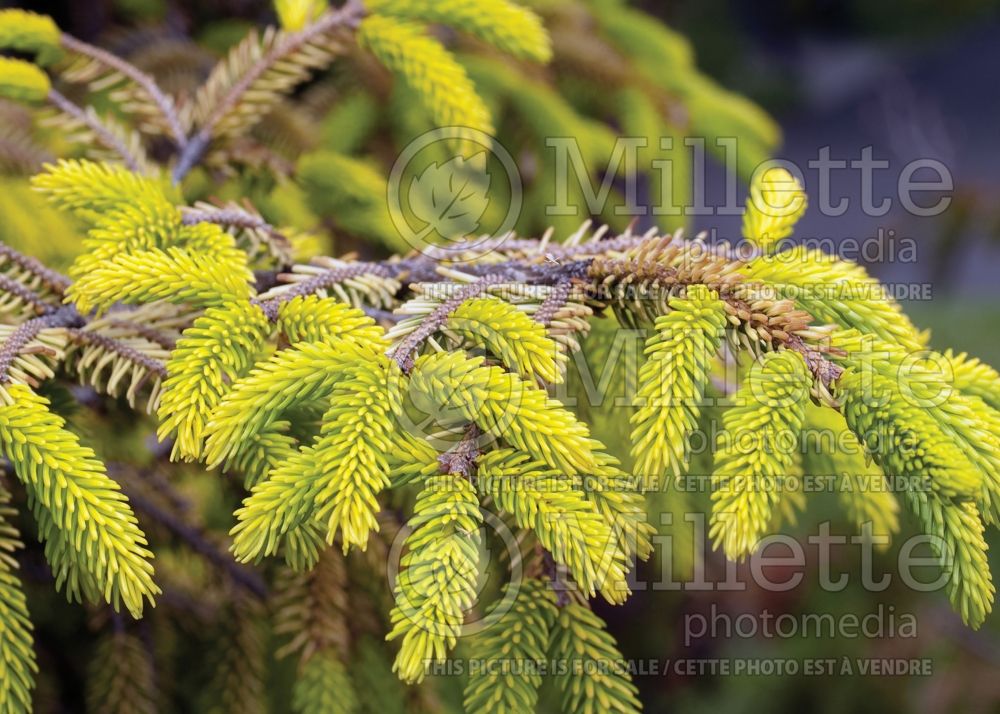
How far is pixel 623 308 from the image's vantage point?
2.93ft

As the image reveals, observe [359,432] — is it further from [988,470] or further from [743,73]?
[743,73]

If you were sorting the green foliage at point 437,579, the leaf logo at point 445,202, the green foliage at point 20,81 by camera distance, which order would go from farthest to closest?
1. the leaf logo at point 445,202
2. the green foliage at point 20,81
3. the green foliage at point 437,579

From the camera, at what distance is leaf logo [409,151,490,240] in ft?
5.21

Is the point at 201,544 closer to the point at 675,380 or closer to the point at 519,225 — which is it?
the point at 675,380

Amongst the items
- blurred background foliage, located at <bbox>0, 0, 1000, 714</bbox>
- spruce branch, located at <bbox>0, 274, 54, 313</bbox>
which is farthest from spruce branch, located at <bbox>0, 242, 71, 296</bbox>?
blurred background foliage, located at <bbox>0, 0, 1000, 714</bbox>

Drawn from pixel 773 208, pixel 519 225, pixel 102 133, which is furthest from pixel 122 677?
pixel 519 225

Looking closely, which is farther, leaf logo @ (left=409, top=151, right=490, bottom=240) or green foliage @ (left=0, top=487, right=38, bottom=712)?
leaf logo @ (left=409, top=151, right=490, bottom=240)

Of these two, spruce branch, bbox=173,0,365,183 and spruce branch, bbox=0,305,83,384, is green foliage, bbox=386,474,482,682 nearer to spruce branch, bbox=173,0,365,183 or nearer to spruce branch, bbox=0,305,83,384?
spruce branch, bbox=0,305,83,384

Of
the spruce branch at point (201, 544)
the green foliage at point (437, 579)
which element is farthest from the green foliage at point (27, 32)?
the green foliage at point (437, 579)

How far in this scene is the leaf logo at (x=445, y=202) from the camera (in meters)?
1.59

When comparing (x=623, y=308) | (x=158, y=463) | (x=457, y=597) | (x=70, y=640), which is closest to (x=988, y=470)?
(x=623, y=308)

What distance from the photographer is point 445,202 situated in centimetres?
163

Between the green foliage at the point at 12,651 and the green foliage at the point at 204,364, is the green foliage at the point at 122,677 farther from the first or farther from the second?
the green foliage at the point at 204,364

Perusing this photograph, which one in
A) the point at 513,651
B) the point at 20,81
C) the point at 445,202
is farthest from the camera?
the point at 445,202
